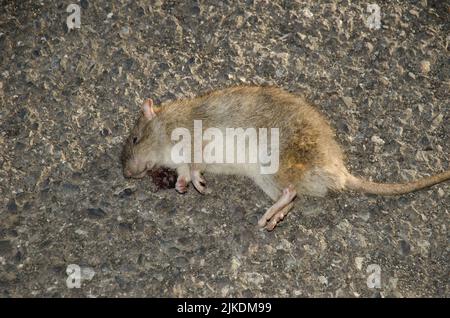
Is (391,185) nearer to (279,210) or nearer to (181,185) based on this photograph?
(279,210)

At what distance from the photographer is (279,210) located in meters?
3.74

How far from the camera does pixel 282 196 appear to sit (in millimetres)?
3711

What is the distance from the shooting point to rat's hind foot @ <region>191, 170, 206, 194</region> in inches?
155

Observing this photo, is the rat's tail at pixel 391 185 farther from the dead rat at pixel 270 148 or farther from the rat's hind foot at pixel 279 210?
the rat's hind foot at pixel 279 210

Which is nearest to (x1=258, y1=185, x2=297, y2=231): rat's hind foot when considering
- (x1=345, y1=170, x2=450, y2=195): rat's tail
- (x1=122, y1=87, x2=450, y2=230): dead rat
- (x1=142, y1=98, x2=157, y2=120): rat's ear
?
(x1=122, y1=87, x2=450, y2=230): dead rat

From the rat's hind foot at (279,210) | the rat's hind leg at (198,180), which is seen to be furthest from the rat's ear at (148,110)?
the rat's hind foot at (279,210)

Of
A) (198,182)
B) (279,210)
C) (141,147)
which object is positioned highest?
(141,147)

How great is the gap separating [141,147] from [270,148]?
945 mm

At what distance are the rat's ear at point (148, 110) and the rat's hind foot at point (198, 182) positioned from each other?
1.68ft

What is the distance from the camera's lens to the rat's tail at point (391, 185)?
11.9ft

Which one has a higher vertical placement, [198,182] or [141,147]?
[141,147]

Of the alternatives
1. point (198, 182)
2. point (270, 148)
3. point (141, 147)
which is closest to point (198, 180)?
point (198, 182)
